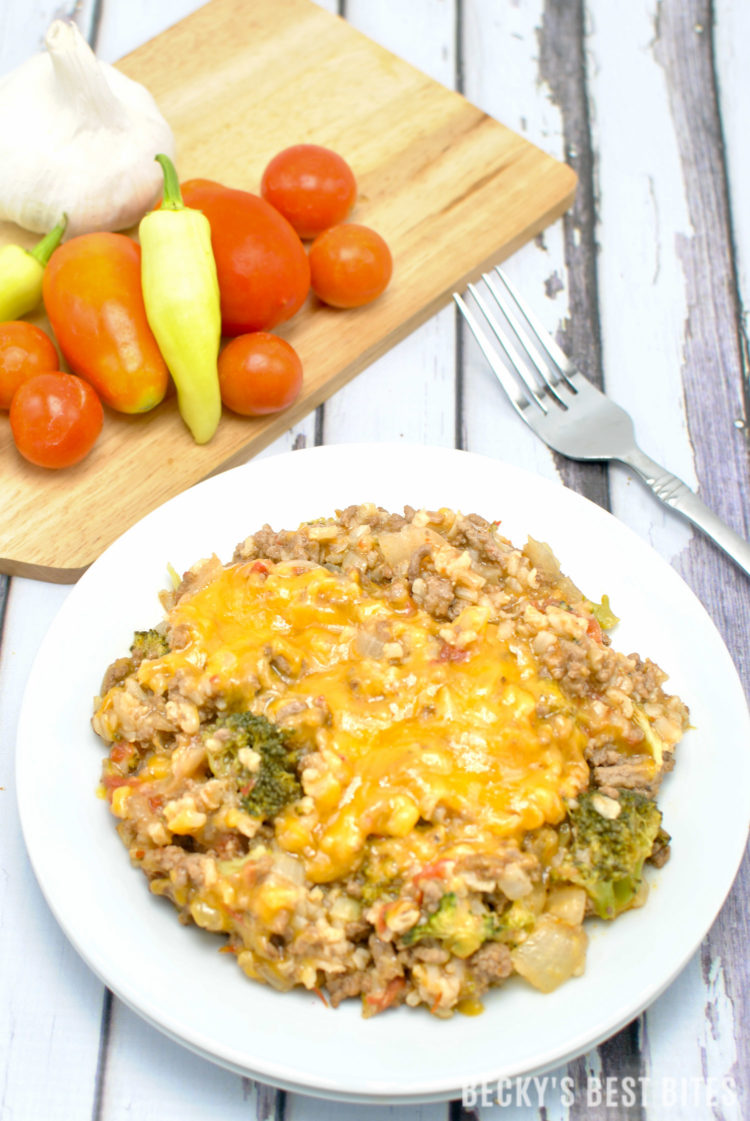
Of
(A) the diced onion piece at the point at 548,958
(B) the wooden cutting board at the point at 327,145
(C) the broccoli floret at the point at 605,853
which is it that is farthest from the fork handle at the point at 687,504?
(A) the diced onion piece at the point at 548,958

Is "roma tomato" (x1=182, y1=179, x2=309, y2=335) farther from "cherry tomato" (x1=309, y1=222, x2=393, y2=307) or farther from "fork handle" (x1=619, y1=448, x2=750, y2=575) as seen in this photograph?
"fork handle" (x1=619, y1=448, x2=750, y2=575)

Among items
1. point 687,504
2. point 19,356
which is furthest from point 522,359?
point 19,356

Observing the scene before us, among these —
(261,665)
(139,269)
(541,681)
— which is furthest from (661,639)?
(139,269)

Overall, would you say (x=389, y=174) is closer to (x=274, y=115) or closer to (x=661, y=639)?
(x=274, y=115)

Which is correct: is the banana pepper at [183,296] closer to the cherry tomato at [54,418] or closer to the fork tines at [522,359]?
the cherry tomato at [54,418]

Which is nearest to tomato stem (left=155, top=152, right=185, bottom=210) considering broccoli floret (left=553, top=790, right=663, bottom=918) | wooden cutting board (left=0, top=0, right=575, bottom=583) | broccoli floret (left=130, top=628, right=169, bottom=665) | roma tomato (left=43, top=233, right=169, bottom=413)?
roma tomato (left=43, top=233, right=169, bottom=413)

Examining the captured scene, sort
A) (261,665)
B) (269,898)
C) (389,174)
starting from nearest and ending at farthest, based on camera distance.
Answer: (269,898), (261,665), (389,174)

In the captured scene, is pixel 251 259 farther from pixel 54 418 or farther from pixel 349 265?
pixel 54 418
